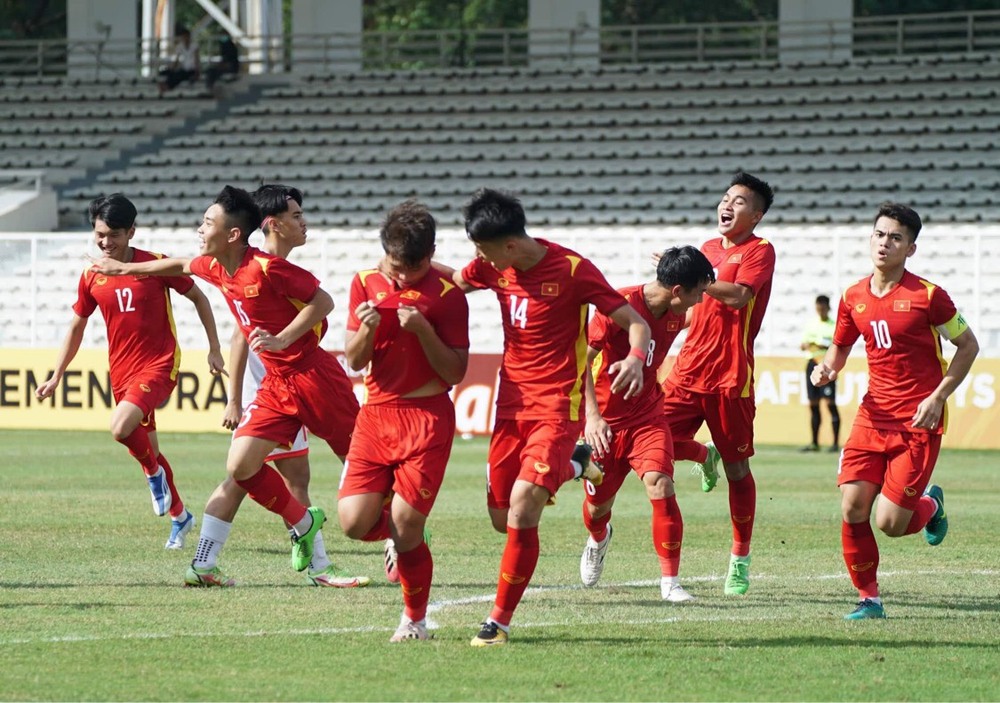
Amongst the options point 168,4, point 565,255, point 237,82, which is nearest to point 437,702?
point 565,255

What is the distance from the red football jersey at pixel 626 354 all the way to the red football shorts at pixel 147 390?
3.44 m

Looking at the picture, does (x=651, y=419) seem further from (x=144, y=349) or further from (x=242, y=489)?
(x=144, y=349)

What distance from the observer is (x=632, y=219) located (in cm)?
2770

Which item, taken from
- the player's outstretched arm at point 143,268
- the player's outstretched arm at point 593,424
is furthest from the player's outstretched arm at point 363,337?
the player's outstretched arm at point 143,268

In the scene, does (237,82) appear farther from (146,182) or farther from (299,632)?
(299,632)

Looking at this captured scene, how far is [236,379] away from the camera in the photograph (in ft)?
32.0

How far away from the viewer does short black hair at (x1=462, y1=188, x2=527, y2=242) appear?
289 inches

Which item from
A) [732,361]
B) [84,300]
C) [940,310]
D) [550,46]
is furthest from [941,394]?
[550,46]

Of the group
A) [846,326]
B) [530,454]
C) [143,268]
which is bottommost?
[530,454]

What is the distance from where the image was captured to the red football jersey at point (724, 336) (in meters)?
9.59

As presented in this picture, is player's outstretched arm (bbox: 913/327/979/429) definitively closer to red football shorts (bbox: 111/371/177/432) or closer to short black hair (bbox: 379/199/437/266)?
short black hair (bbox: 379/199/437/266)

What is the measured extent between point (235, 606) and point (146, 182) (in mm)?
24206

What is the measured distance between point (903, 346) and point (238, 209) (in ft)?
12.1

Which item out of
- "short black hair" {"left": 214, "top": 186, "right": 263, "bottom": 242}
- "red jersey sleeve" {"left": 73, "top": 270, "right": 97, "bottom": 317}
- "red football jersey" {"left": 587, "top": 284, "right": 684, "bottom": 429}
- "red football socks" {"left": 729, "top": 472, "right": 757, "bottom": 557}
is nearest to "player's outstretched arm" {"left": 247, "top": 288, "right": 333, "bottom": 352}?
"short black hair" {"left": 214, "top": 186, "right": 263, "bottom": 242}
